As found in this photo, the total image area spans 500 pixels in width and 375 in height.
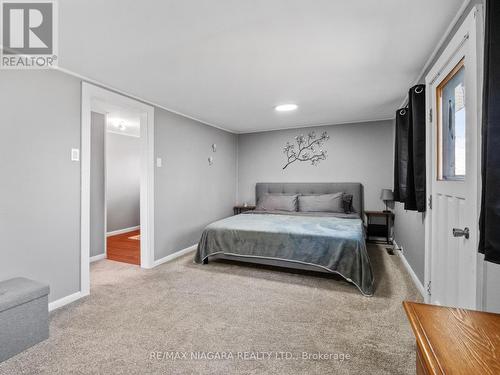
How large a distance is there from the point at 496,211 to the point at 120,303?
111 inches

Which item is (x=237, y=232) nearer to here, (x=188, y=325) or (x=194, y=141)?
(x=188, y=325)

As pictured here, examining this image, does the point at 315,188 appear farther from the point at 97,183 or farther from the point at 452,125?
the point at 97,183

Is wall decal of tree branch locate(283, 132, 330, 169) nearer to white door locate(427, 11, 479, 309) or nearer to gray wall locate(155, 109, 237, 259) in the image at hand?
gray wall locate(155, 109, 237, 259)

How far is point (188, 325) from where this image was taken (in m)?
2.06

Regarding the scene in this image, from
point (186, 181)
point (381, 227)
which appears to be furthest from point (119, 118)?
point (381, 227)

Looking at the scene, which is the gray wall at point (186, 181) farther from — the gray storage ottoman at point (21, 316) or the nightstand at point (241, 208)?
the gray storage ottoman at point (21, 316)

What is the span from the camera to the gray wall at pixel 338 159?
4660mm

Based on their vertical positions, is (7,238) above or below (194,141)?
below

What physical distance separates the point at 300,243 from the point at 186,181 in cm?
215

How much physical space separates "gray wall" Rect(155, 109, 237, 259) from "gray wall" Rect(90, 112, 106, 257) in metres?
1.07

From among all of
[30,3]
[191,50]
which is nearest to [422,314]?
[191,50]

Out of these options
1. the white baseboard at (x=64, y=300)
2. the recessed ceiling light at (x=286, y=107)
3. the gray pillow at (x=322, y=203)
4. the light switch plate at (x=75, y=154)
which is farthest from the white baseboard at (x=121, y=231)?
the recessed ceiling light at (x=286, y=107)

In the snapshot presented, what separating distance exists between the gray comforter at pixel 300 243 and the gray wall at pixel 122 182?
2.88 m

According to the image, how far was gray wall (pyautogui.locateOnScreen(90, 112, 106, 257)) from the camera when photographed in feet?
12.7
